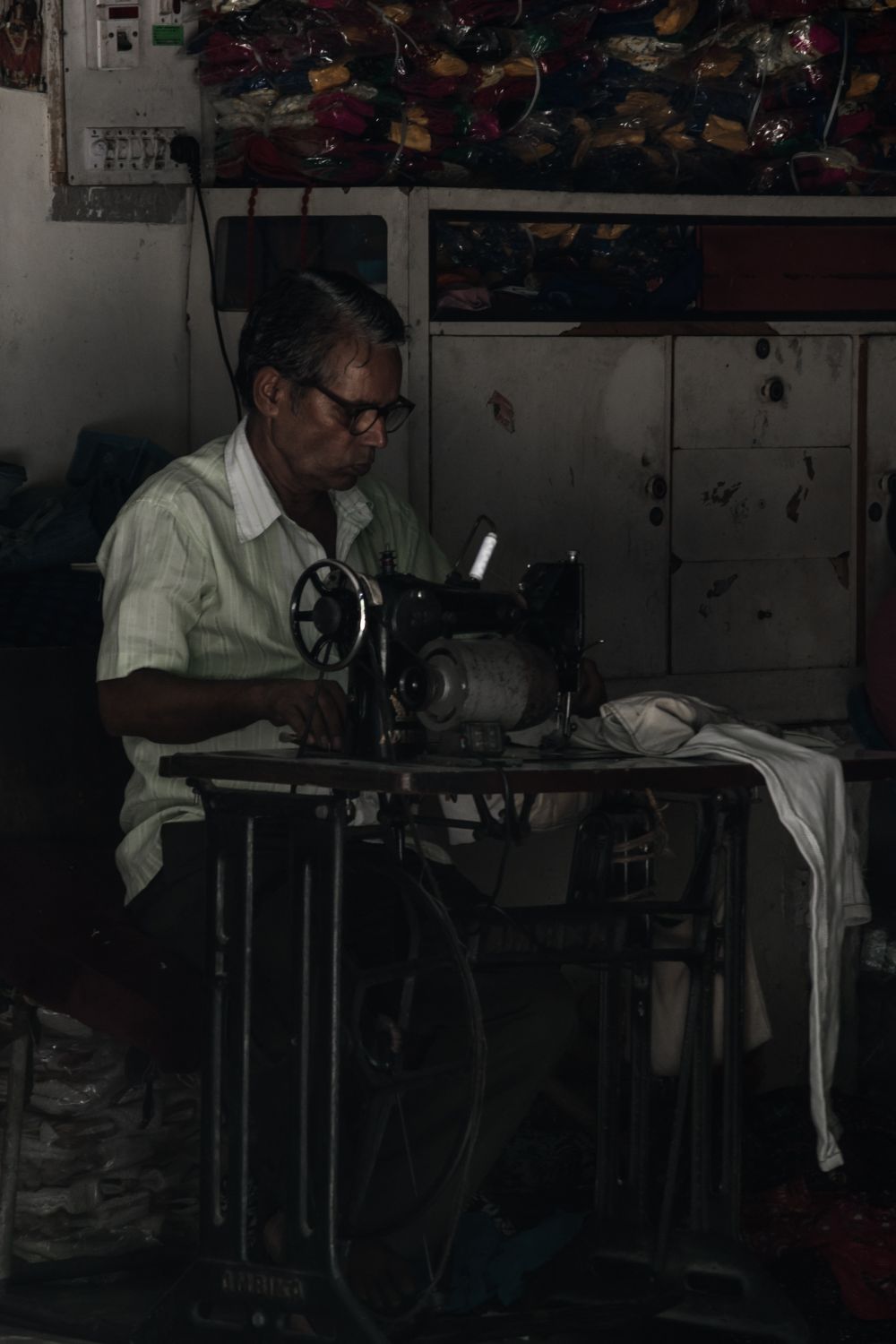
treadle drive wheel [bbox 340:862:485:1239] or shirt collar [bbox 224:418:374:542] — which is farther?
shirt collar [bbox 224:418:374:542]

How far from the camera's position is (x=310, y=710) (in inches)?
96.6

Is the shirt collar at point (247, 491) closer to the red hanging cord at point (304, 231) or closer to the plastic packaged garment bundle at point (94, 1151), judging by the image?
the plastic packaged garment bundle at point (94, 1151)

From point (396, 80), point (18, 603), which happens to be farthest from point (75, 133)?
point (18, 603)

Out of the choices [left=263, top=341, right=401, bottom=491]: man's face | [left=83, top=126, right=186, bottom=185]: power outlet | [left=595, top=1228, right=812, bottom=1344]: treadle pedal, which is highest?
[left=83, top=126, right=186, bottom=185]: power outlet

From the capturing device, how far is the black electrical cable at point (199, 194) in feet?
12.4

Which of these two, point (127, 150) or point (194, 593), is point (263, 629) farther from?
point (127, 150)

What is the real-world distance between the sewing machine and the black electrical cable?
1391 millimetres

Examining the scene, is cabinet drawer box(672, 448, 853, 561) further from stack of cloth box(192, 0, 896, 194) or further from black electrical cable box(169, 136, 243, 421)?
black electrical cable box(169, 136, 243, 421)

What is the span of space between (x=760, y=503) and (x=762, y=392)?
9.9 inches

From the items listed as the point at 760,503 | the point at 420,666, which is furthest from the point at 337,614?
the point at 760,503

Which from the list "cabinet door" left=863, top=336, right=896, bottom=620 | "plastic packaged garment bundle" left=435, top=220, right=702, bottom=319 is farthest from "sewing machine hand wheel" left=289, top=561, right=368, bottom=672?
"cabinet door" left=863, top=336, right=896, bottom=620

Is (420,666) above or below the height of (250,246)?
below

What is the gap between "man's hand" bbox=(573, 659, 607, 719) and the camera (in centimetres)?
285

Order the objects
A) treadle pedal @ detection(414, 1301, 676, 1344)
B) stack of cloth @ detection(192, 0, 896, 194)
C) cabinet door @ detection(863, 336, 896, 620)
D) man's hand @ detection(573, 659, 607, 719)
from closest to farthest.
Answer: treadle pedal @ detection(414, 1301, 676, 1344) → man's hand @ detection(573, 659, 607, 719) → stack of cloth @ detection(192, 0, 896, 194) → cabinet door @ detection(863, 336, 896, 620)
